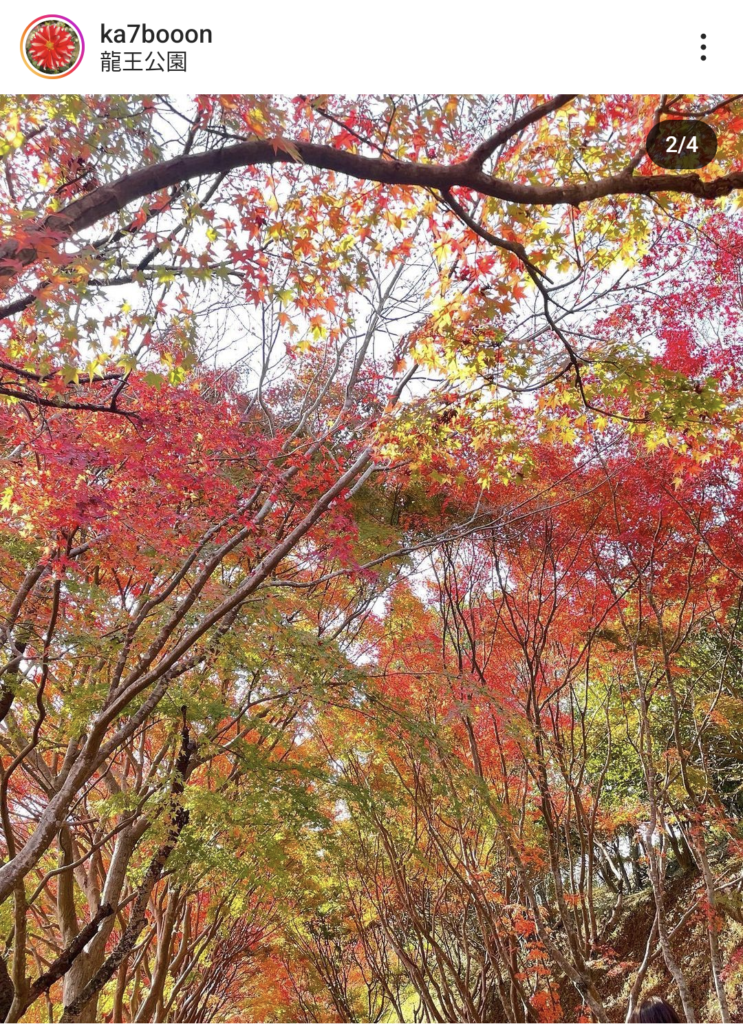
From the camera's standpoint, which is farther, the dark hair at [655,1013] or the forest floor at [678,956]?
the forest floor at [678,956]

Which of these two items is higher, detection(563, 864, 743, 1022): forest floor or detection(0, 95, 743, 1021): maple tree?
detection(0, 95, 743, 1021): maple tree

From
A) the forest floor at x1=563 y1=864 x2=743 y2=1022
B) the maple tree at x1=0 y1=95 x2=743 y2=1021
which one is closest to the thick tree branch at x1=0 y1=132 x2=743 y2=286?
the maple tree at x1=0 y1=95 x2=743 y2=1021

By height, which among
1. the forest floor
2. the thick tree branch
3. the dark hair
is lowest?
the forest floor

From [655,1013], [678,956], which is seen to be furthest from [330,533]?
[678,956]
